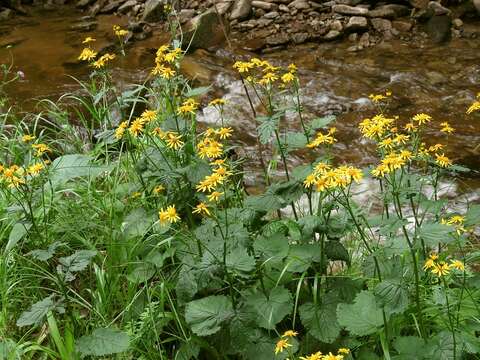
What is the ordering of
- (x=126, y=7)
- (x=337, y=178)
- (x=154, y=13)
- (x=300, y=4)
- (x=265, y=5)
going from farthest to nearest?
1. (x=126, y=7)
2. (x=154, y=13)
3. (x=265, y=5)
4. (x=300, y=4)
5. (x=337, y=178)

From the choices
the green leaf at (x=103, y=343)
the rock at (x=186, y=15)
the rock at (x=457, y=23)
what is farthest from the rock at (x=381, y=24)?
→ the green leaf at (x=103, y=343)

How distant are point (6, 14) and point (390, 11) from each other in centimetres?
583

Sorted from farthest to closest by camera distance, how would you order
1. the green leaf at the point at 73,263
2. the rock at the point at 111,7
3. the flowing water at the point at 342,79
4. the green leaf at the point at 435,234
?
the rock at the point at 111,7 < the flowing water at the point at 342,79 < the green leaf at the point at 73,263 < the green leaf at the point at 435,234

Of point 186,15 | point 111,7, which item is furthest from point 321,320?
point 111,7

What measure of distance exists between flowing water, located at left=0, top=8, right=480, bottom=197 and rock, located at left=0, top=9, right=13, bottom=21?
1.50 m

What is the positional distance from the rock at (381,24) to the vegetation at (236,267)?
4.89 metres

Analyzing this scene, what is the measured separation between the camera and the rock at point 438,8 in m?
7.06

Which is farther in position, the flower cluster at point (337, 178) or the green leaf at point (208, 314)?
the green leaf at point (208, 314)

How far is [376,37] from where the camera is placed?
6934mm

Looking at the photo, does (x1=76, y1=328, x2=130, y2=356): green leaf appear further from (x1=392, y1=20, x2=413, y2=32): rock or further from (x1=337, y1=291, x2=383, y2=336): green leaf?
(x1=392, y1=20, x2=413, y2=32): rock

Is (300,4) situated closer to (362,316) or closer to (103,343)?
(362,316)

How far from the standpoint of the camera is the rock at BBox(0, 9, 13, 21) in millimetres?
8977

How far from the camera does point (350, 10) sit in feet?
24.1

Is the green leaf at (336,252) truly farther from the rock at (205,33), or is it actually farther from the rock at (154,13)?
the rock at (154,13)
